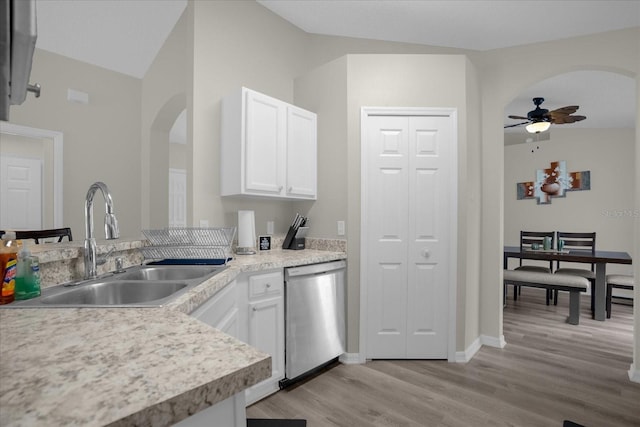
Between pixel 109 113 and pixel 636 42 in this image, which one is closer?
pixel 636 42

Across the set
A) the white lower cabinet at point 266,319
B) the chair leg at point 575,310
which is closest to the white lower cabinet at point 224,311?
the white lower cabinet at point 266,319

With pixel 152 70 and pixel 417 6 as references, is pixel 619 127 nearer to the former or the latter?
pixel 417 6

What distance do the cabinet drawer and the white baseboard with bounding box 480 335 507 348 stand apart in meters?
2.17

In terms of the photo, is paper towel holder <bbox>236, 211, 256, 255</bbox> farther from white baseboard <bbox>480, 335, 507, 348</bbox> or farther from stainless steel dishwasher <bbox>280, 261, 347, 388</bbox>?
white baseboard <bbox>480, 335, 507, 348</bbox>

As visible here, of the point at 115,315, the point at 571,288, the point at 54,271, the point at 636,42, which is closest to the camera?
the point at 115,315

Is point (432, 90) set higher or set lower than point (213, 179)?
higher

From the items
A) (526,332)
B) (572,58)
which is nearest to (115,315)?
(572,58)

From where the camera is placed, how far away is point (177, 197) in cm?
640

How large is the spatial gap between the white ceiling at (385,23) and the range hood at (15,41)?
2989 mm

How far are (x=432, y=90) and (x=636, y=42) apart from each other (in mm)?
1578

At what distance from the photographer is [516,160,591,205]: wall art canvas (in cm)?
601

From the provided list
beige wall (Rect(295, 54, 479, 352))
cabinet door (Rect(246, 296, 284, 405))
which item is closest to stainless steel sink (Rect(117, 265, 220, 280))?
cabinet door (Rect(246, 296, 284, 405))

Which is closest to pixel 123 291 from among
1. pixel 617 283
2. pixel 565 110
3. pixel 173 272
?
pixel 173 272

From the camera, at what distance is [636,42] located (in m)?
2.72
